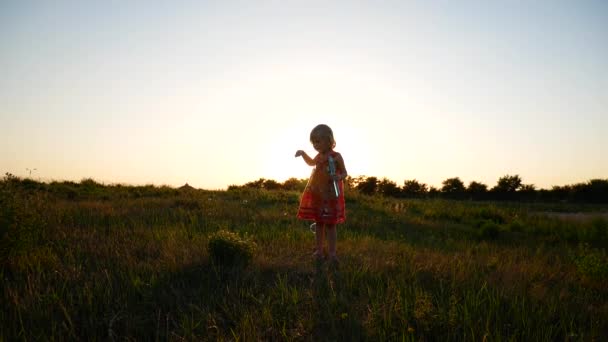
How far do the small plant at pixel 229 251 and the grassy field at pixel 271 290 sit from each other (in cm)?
11

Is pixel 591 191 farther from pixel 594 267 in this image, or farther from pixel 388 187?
pixel 594 267

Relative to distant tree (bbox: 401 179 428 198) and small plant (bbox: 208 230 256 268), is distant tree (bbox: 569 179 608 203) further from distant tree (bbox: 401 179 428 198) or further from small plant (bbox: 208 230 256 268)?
small plant (bbox: 208 230 256 268)

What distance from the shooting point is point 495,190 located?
2161 centimetres

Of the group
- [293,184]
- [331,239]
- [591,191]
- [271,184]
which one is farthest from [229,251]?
[591,191]

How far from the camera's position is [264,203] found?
1115cm

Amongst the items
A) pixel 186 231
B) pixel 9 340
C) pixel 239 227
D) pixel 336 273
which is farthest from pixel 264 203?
pixel 9 340

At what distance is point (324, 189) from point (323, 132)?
30.8 inches

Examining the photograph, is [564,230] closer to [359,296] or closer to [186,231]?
[359,296]

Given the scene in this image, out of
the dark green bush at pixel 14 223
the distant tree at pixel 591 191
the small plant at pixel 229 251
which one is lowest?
the small plant at pixel 229 251

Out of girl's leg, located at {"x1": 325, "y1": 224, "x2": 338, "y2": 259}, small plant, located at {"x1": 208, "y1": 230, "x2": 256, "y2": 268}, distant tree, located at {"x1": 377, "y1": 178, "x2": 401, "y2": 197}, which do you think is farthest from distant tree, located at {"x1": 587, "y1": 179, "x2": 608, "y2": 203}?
small plant, located at {"x1": 208, "y1": 230, "x2": 256, "y2": 268}

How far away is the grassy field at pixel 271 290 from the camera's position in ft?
9.11

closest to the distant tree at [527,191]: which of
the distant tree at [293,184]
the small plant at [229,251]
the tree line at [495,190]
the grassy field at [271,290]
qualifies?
the tree line at [495,190]

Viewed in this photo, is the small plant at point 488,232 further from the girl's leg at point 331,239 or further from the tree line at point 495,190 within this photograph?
the tree line at point 495,190

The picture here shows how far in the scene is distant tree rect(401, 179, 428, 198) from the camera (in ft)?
69.8
